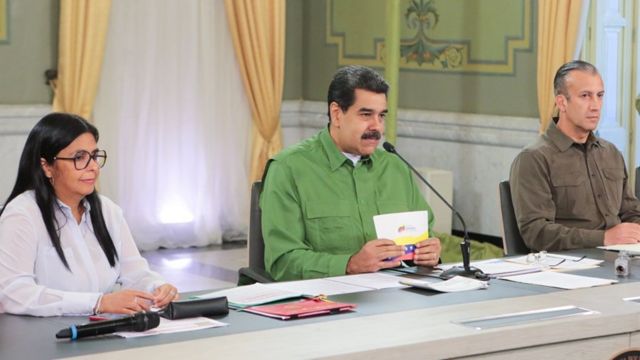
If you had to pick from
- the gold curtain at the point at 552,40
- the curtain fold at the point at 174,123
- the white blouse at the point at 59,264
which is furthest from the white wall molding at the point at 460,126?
the white blouse at the point at 59,264

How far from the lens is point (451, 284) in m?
3.68

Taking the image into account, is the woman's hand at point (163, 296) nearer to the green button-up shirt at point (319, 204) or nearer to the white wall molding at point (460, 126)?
the green button-up shirt at point (319, 204)

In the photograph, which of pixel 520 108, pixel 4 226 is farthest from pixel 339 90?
pixel 520 108

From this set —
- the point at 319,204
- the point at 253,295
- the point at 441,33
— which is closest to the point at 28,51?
the point at 441,33

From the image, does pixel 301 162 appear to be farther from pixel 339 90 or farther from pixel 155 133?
pixel 155 133

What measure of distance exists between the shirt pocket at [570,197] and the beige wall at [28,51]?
452 cm

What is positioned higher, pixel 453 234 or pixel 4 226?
pixel 4 226

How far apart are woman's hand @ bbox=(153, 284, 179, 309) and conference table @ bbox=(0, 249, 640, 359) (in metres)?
0.22

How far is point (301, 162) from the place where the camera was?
4363mm

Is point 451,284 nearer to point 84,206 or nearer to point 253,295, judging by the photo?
point 253,295

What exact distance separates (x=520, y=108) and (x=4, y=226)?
5.26 meters

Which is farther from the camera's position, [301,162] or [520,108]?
[520,108]

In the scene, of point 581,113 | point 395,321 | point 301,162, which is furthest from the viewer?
point 581,113

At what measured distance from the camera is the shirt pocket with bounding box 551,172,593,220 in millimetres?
4879
